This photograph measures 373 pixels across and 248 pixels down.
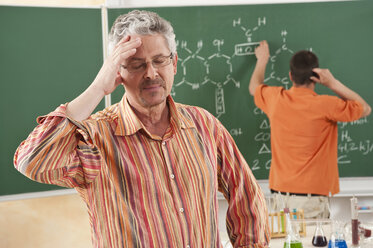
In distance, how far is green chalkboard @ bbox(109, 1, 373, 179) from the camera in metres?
3.40

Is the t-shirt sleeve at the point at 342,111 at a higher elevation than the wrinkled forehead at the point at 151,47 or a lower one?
lower

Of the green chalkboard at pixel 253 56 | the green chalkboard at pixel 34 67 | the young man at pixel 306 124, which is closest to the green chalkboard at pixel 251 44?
the green chalkboard at pixel 253 56

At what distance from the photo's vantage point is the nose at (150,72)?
1414mm

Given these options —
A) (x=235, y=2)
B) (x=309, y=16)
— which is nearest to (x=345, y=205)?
(x=309, y=16)

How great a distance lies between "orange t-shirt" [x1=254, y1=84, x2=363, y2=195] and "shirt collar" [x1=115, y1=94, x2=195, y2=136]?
1.81m

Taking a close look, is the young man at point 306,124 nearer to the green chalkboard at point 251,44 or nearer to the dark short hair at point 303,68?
the dark short hair at point 303,68

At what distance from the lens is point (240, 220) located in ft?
5.22

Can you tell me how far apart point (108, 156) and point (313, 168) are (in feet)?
7.26

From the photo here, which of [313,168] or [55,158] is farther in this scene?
[313,168]

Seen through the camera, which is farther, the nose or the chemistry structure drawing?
the chemistry structure drawing

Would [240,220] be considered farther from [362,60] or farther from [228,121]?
[362,60]

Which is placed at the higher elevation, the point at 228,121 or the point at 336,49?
the point at 336,49

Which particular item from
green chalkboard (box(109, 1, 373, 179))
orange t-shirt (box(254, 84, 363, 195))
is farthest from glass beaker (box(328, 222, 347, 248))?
green chalkboard (box(109, 1, 373, 179))

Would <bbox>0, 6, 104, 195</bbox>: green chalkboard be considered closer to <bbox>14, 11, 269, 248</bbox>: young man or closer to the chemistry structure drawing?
the chemistry structure drawing
